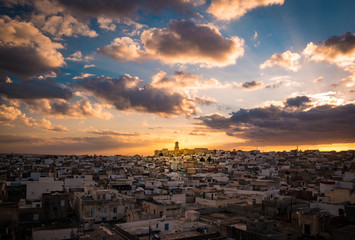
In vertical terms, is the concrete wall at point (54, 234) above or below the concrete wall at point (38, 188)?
below

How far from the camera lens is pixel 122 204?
40.6 meters

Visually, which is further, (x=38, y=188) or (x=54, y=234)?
(x=38, y=188)

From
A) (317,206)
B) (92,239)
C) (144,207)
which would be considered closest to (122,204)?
(144,207)

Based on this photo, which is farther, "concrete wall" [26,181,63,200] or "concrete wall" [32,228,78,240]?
"concrete wall" [26,181,63,200]

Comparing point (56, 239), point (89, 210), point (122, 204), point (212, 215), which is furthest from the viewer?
point (122, 204)

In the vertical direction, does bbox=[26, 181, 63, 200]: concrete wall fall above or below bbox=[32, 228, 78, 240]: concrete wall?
above

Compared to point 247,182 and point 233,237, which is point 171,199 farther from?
point 247,182

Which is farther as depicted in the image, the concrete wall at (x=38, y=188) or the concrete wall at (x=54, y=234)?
the concrete wall at (x=38, y=188)

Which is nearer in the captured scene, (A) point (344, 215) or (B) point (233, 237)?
(B) point (233, 237)

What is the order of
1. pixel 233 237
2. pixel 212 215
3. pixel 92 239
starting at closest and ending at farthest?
pixel 92 239 → pixel 233 237 → pixel 212 215

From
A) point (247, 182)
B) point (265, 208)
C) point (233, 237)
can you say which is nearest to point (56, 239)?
point (233, 237)

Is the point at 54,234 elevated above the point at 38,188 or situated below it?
below

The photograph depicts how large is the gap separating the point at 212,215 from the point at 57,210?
21329mm

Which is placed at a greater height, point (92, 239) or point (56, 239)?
point (92, 239)
